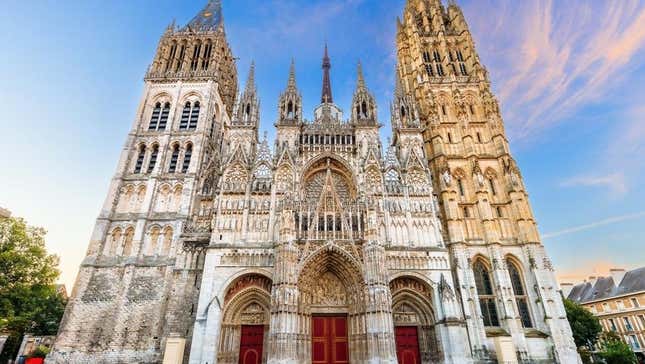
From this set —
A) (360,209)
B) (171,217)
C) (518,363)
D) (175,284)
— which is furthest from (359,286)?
(171,217)

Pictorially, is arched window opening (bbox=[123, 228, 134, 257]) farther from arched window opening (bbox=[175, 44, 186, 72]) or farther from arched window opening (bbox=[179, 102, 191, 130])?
arched window opening (bbox=[175, 44, 186, 72])

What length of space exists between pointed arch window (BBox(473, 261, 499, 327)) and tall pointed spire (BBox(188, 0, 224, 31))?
35164 mm

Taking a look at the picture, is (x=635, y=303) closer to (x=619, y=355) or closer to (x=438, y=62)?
(x=619, y=355)

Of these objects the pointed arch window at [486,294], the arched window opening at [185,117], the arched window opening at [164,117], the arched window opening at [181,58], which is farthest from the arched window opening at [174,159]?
the pointed arch window at [486,294]

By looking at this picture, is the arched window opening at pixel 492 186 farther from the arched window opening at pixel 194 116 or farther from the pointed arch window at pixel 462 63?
the arched window opening at pixel 194 116

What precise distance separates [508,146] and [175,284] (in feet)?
90.4

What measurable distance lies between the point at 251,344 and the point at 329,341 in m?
4.71

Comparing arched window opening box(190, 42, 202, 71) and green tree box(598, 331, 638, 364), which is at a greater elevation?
arched window opening box(190, 42, 202, 71)

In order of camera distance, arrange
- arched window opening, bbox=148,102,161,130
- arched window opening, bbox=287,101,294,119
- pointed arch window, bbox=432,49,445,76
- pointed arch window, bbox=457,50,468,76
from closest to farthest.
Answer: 1. arched window opening, bbox=287,101,294,119
2. arched window opening, bbox=148,102,161,130
3. pointed arch window, bbox=457,50,468,76
4. pointed arch window, bbox=432,49,445,76

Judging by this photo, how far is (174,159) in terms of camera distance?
26.9m

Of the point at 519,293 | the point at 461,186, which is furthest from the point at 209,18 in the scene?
the point at 519,293

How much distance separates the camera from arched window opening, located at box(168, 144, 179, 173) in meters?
26.3

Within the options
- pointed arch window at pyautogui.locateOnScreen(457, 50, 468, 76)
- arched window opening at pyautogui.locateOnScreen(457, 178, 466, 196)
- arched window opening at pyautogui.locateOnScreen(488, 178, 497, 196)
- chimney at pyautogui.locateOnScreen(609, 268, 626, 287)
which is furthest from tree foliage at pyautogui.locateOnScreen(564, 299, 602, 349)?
pointed arch window at pyautogui.locateOnScreen(457, 50, 468, 76)

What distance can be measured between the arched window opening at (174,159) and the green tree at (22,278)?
9654mm
